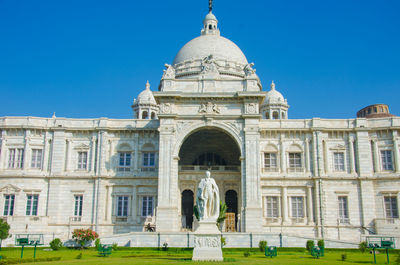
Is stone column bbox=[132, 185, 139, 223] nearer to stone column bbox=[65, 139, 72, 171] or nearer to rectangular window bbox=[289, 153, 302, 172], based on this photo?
stone column bbox=[65, 139, 72, 171]

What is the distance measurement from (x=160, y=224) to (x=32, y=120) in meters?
19.2

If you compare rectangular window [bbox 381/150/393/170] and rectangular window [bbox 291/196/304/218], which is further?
rectangular window [bbox 381/150/393/170]

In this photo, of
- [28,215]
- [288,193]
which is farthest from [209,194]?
[28,215]

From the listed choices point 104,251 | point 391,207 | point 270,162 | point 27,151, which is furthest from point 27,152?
point 391,207

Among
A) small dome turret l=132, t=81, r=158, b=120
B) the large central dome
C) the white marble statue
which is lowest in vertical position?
the white marble statue

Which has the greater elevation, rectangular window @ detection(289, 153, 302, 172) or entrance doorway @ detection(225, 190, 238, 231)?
rectangular window @ detection(289, 153, 302, 172)

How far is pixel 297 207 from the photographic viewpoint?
148 feet

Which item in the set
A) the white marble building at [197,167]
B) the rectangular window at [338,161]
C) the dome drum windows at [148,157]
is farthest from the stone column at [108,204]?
the rectangular window at [338,161]

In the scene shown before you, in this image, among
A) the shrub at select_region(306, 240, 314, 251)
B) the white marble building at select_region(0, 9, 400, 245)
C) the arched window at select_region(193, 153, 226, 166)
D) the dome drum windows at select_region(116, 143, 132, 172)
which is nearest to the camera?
the shrub at select_region(306, 240, 314, 251)

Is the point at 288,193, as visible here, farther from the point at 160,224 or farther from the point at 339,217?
the point at 160,224

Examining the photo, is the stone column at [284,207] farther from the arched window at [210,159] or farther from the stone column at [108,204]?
the stone column at [108,204]

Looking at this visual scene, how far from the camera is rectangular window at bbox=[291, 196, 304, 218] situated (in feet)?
147

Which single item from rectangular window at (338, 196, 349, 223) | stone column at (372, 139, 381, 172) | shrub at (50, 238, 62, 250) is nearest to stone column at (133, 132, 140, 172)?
shrub at (50, 238, 62, 250)

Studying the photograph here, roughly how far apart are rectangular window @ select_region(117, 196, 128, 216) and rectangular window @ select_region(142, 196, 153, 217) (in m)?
1.88
